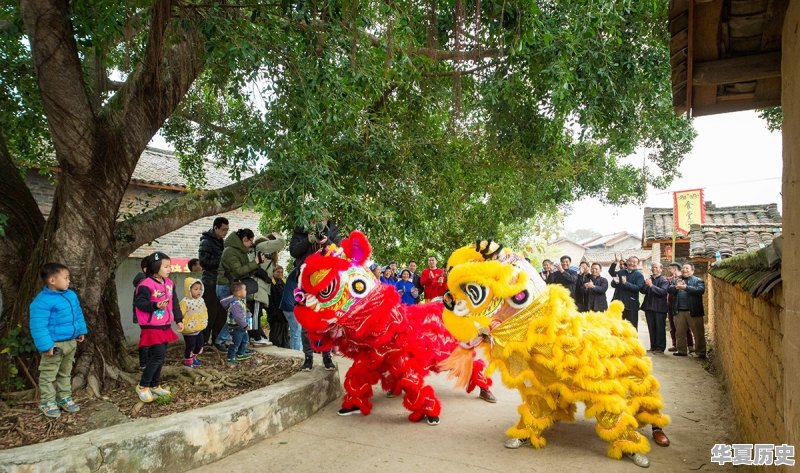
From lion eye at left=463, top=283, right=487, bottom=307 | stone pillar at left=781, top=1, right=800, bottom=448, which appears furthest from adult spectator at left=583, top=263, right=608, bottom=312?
stone pillar at left=781, top=1, right=800, bottom=448

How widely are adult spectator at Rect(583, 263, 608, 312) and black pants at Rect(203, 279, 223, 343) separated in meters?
6.55

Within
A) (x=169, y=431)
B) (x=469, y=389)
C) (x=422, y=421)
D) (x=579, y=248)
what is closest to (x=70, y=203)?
(x=169, y=431)

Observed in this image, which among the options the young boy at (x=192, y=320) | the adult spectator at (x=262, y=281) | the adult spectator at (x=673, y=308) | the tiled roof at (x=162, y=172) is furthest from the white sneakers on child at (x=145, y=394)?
the adult spectator at (x=673, y=308)

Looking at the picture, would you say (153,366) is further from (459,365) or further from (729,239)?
(729,239)

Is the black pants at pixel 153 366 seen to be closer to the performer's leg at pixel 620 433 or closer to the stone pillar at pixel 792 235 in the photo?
the performer's leg at pixel 620 433

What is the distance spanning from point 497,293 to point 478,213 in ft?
28.9

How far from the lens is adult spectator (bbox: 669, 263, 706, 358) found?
26.7ft

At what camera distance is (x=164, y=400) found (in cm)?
463

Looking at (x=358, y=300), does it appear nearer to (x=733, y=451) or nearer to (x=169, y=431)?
(x=169, y=431)

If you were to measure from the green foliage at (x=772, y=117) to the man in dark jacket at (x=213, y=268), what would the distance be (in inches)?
299

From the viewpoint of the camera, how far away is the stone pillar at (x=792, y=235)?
222 centimetres

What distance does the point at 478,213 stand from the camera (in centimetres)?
1281

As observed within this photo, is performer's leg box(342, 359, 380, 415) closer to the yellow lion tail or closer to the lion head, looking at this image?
the yellow lion tail

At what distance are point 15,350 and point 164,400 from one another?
4.34 ft
